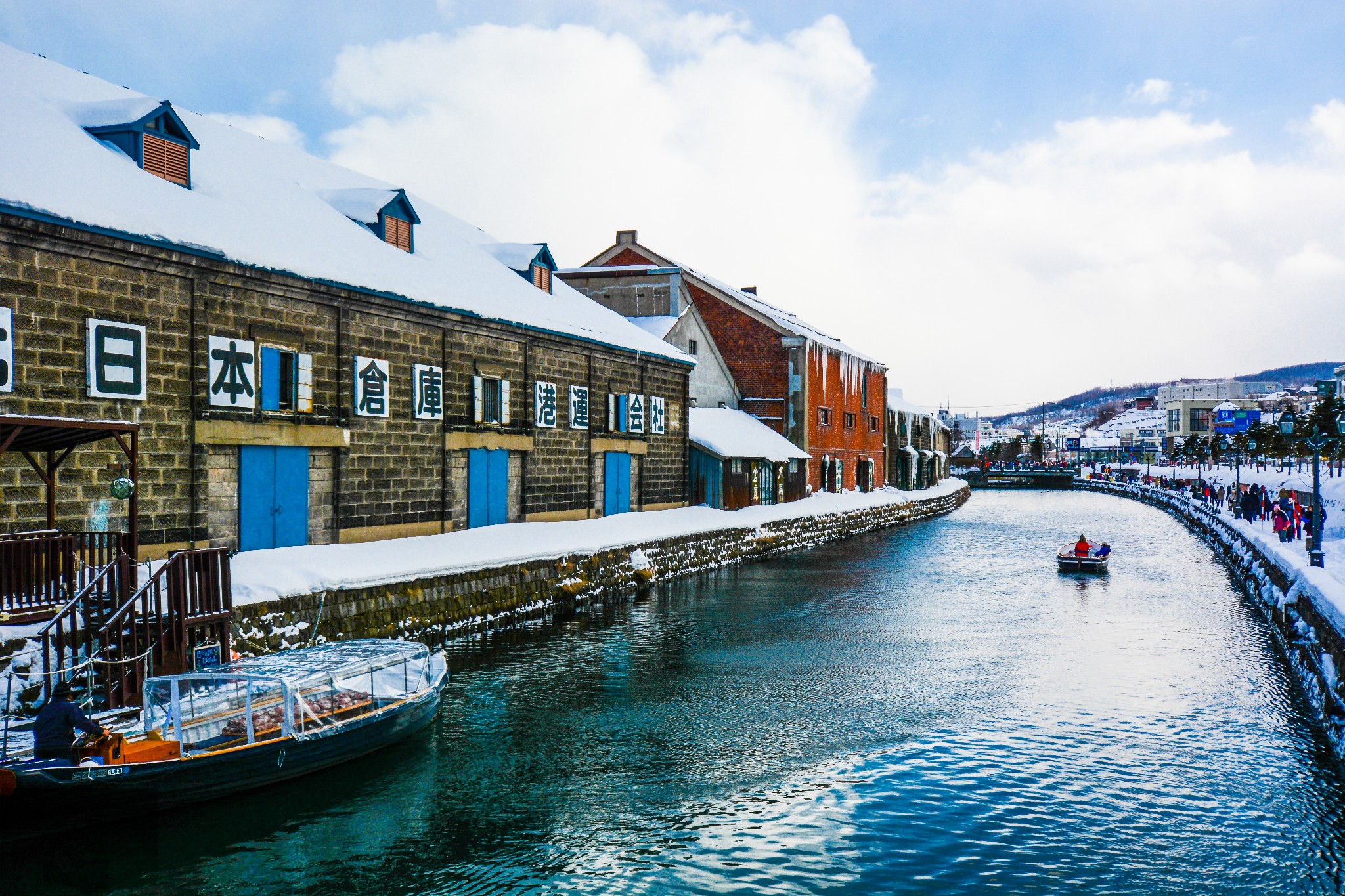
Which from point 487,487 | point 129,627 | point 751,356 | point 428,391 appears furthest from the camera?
point 751,356

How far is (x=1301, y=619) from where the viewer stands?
20312mm

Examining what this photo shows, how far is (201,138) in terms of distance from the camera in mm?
24625

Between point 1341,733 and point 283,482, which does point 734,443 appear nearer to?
point 283,482

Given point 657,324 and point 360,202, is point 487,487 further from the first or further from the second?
point 657,324

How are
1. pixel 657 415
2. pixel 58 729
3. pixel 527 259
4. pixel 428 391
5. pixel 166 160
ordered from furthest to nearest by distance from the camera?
pixel 657 415 < pixel 527 259 < pixel 428 391 < pixel 166 160 < pixel 58 729

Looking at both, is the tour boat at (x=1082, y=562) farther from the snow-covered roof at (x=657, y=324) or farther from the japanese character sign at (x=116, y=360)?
the japanese character sign at (x=116, y=360)

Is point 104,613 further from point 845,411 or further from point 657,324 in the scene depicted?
point 845,411

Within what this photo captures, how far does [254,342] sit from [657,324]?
95.8 ft

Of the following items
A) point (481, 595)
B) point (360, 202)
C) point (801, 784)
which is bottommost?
point (801, 784)

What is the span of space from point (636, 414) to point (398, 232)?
12.5 metres

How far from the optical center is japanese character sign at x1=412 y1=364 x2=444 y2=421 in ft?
83.5

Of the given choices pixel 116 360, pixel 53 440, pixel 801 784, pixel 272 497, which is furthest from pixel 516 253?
pixel 801 784

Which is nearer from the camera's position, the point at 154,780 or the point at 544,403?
the point at 154,780

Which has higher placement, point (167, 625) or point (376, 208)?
point (376, 208)
